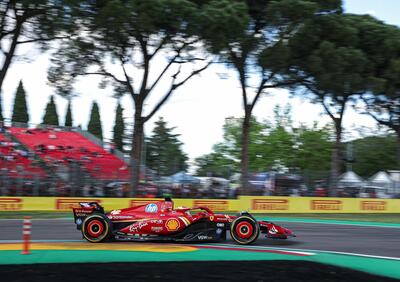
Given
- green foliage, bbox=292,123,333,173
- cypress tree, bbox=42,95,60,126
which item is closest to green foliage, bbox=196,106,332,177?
green foliage, bbox=292,123,333,173

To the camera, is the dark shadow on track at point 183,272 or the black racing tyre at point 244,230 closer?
the dark shadow on track at point 183,272

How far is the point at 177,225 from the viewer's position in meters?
11.7

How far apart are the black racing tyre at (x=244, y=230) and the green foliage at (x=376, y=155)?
168ft

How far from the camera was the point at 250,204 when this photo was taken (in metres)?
25.5

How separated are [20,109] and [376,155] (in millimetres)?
40989

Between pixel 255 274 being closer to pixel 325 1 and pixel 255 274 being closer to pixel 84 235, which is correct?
pixel 84 235

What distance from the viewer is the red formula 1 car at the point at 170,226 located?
38.3 feet

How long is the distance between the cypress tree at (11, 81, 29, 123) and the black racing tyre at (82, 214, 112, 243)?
158ft

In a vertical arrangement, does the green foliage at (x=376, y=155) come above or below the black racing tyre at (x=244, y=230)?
above

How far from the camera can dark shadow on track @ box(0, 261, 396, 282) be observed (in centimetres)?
747

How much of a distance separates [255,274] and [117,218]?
4.90 metres

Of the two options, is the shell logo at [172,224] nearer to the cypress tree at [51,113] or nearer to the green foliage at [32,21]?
the green foliage at [32,21]

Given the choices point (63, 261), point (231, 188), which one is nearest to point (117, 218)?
point (63, 261)

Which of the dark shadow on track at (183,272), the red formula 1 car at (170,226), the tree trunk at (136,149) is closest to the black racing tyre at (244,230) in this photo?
the red formula 1 car at (170,226)
